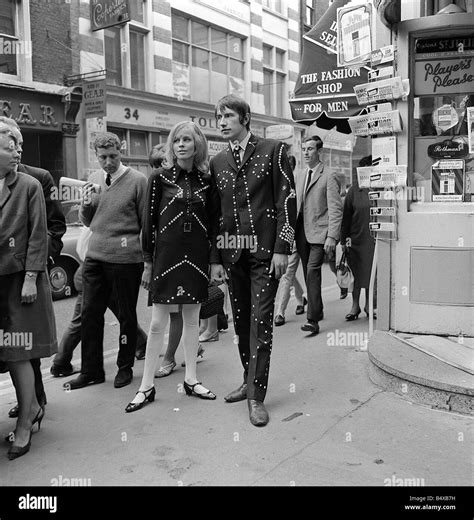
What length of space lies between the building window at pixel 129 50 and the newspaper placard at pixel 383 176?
12269 mm

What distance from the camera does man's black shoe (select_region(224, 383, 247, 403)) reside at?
4.18 meters

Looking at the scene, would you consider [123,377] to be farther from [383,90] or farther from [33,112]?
[33,112]

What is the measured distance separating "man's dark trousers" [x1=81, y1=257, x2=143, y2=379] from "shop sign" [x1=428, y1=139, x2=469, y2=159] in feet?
8.61

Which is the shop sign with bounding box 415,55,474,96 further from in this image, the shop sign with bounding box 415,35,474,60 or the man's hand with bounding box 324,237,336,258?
the man's hand with bounding box 324,237,336,258

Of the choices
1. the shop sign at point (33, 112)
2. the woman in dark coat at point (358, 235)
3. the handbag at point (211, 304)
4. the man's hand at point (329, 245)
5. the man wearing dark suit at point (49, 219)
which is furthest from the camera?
the shop sign at point (33, 112)

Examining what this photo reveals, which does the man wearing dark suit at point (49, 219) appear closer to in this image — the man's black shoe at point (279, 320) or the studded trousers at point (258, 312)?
the studded trousers at point (258, 312)

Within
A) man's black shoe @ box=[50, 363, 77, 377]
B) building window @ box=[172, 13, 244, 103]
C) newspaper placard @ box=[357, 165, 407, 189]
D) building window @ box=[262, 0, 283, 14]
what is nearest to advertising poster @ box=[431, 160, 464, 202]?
newspaper placard @ box=[357, 165, 407, 189]

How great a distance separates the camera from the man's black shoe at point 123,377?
4.63m

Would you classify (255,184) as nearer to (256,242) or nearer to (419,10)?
(256,242)

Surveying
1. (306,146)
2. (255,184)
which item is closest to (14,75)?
(306,146)

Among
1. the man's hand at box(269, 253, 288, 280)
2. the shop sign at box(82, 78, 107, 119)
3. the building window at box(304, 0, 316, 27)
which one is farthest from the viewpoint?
the building window at box(304, 0, 316, 27)

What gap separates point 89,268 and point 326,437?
7.32ft

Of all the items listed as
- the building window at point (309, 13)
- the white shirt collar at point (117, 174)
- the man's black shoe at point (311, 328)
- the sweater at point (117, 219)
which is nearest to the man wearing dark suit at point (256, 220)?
the sweater at point (117, 219)

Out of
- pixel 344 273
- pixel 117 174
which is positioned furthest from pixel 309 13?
pixel 117 174
